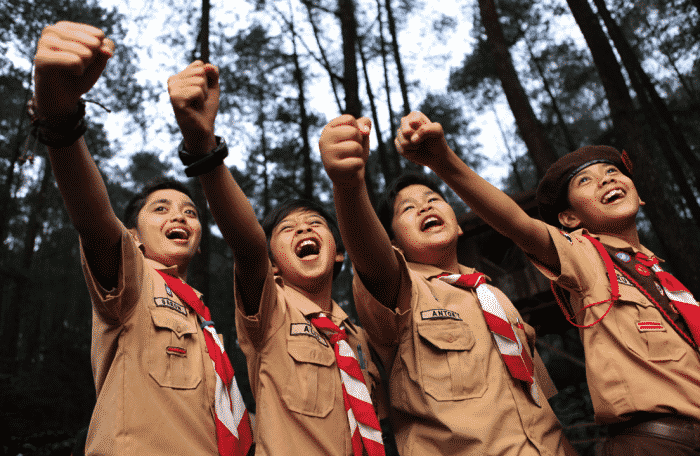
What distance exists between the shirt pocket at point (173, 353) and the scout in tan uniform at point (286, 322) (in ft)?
0.85

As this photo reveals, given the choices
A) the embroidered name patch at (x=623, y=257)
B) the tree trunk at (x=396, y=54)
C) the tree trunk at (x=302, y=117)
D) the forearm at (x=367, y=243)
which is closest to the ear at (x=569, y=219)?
the embroidered name patch at (x=623, y=257)

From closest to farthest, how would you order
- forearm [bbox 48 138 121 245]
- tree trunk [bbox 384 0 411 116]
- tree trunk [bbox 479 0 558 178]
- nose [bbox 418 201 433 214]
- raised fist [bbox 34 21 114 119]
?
raised fist [bbox 34 21 114 119] → forearm [bbox 48 138 121 245] → nose [bbox 418 201 433 214] → tree trunk [bbox 479 0 558 178] → tree trunk [bbox 384 0 411 116]

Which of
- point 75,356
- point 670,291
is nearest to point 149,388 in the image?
point 670,291

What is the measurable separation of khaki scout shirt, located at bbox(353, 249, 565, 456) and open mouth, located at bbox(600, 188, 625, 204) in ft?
3.06

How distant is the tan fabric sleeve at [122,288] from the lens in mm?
1928

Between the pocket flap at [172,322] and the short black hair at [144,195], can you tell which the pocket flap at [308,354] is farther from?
the short black hair at [144,195]

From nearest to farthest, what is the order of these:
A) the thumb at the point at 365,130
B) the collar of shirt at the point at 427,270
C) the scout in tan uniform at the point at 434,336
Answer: the thumb at the point at 365,130 < the scout in tan uniform at the point at 434,336 < the collar of shirt at the point at 427,270

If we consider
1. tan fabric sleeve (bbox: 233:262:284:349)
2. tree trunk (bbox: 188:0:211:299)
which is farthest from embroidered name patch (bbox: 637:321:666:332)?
tree trunk (bbox: 188:0:211:299)

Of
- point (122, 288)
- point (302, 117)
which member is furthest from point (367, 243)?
point (302, 117)

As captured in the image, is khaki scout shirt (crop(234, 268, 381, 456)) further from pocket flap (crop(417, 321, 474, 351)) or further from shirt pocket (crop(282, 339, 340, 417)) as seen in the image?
pocket flap (crop(417, 321, 474, 351))

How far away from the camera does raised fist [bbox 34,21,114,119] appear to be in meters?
1.35

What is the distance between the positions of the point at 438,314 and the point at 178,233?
1459 mm

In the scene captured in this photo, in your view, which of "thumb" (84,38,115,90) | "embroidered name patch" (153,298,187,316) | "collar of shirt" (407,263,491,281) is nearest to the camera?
"thumb" (84,38,115,90)

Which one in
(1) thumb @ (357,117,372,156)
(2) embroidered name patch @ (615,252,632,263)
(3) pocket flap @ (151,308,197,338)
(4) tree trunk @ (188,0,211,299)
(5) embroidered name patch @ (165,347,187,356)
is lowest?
(5) embroidered name patch @ (165,347,187,356)
